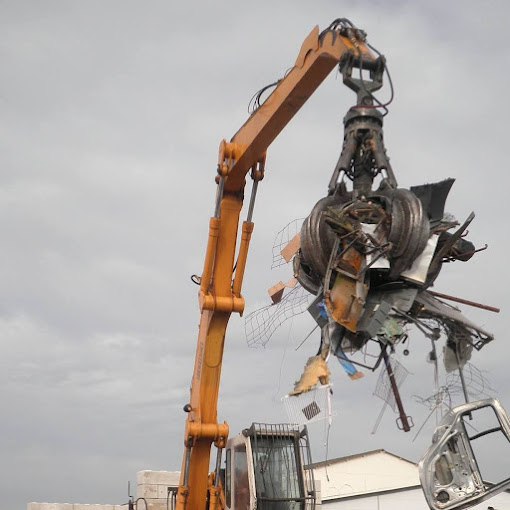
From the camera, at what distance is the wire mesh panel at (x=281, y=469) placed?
12.1 metres

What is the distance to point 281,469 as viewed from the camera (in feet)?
41.0

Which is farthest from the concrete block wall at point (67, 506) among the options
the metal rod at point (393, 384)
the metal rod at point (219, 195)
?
the metal rod at point (393, 384)

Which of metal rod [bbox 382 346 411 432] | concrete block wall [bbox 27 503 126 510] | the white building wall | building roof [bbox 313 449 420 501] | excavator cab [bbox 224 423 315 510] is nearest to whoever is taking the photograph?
metal rod [bbox 382 346 411 432]

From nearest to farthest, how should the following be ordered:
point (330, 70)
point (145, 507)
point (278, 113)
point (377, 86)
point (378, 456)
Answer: point (377, 86)
point (330, 70)
point (278, 113)
point (145, 507)
point (378, 456)

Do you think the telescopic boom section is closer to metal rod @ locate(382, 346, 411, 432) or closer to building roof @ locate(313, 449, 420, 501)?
metal rod @ locate(382, 346, 411, 432)

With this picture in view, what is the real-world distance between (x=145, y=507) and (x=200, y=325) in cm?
587

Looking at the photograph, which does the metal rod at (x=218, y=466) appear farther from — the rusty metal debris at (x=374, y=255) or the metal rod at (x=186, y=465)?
the rusty metal debris at (x=374, y=255)

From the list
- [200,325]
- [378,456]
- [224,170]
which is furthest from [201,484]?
[378,456]

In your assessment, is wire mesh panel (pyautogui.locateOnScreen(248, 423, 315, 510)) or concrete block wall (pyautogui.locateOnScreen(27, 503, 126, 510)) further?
concrete block wall (pyautogui.locateOnScreen(27, 503, 126, 510))

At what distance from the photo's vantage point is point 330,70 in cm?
1141

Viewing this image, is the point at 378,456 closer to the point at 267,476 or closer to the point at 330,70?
the point at 267,476

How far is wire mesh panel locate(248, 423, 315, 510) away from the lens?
1209 centimetres

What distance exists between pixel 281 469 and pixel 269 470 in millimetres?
223

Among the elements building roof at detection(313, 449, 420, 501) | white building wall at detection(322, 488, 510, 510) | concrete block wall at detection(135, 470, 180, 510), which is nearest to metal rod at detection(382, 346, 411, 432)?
concrete block wall at detection(135, 470, 180, 510)
